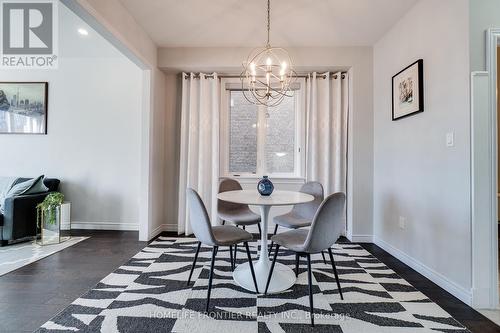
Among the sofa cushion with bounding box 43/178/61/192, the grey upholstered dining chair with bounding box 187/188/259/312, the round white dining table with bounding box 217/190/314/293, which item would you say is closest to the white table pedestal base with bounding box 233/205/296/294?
the round white dining table with bounding box 217/190/314/293

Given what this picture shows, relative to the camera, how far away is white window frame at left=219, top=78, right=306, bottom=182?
3.57m

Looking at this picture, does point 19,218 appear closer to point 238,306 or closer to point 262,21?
point 238,306

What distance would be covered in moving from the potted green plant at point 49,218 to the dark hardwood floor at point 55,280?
0.40 metres

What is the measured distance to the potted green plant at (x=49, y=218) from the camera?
3072 millimetres

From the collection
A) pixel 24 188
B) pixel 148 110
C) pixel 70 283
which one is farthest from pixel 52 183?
pixel 70 283

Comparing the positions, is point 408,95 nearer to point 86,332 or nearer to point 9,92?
point 86,332

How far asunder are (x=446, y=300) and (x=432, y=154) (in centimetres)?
120

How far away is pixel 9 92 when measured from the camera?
12.4ft

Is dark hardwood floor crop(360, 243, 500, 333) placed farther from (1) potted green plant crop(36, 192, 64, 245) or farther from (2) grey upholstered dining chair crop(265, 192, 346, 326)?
(1) potted green plant crop(36, 192, 64, 245)

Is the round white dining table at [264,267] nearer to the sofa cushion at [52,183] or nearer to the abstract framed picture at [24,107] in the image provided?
the sofa cushion at [52,183]

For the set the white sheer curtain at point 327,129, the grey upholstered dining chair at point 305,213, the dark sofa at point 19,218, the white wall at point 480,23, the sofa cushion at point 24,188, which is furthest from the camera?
the white sheer curtain at point 327,129

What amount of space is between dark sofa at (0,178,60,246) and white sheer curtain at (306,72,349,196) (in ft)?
12.1

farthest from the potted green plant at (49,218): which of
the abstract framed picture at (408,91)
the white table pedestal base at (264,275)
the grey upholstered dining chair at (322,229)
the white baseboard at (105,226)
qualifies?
the abstract framed picture at (408,91)

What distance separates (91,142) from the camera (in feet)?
12.4
